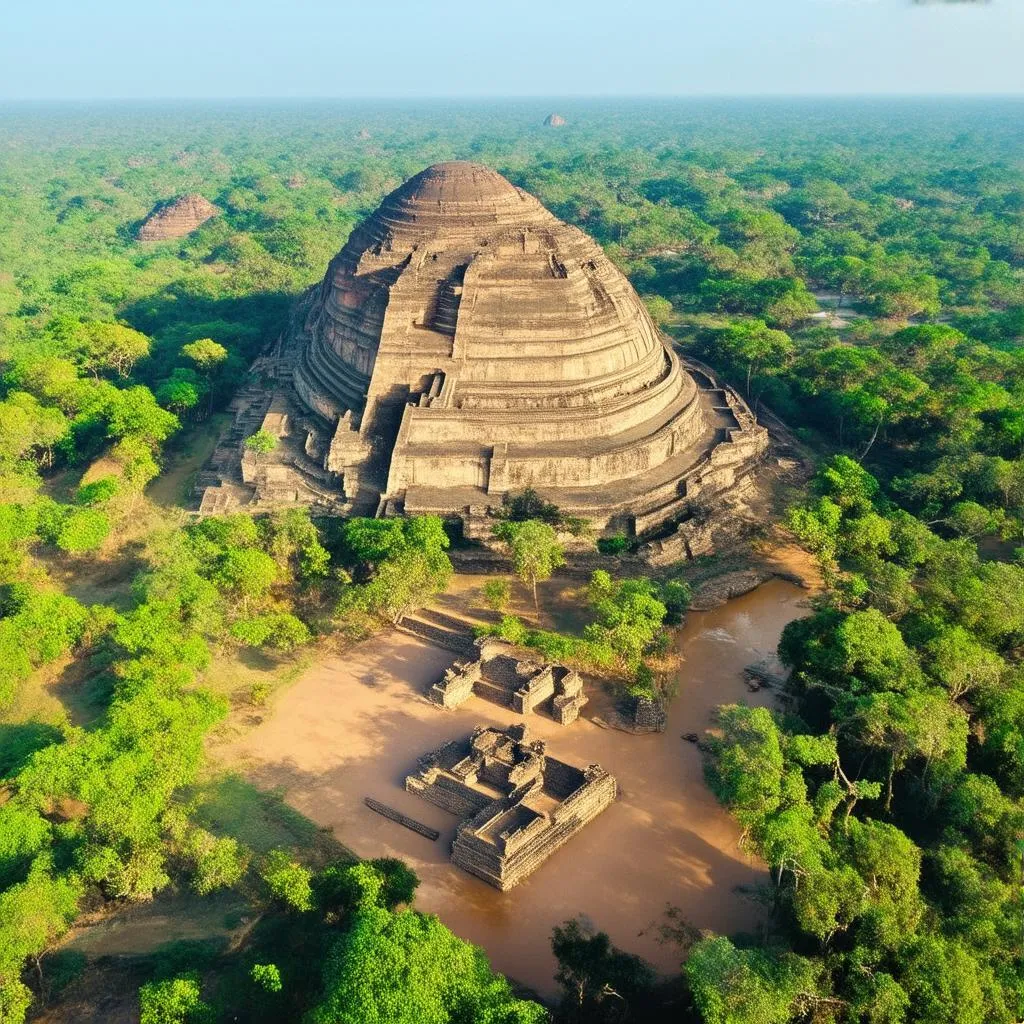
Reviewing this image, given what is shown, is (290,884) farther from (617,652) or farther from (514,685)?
(617,652)

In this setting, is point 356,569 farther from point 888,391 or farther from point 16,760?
point 888,391

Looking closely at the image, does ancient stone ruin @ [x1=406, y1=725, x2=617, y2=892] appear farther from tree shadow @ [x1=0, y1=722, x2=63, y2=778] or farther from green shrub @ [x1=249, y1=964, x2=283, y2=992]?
tree shadow @ [x1=0, y1=722, x2=63, y2=778]

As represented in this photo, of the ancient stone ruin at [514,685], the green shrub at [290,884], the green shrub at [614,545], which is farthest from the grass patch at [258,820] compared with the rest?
the green shrub at [614,545]

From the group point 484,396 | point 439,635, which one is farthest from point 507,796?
point 484,396

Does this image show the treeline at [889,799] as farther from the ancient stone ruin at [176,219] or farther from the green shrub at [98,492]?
the ancient stone ruin at [176,219]

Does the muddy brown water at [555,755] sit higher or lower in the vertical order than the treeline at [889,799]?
lower

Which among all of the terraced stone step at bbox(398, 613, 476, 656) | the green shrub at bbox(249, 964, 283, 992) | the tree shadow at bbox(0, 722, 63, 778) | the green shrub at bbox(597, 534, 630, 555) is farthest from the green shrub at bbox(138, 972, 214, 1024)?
the green shrub at bbox(597, 534, 630, 555)

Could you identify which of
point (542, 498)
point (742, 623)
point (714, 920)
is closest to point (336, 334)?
point (542, 498)
